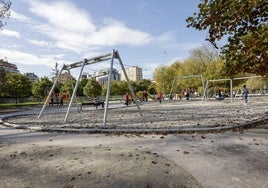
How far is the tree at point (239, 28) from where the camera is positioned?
7.07 m

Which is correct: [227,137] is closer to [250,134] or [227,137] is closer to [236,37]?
[250,134]

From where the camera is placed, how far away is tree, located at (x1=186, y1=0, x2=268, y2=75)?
7.07m

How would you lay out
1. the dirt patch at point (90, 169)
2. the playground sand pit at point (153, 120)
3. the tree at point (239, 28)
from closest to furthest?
the dirt patch at point (90, 169) → the tree at point (239, 28) → the playground sand pit at point (153, 120)

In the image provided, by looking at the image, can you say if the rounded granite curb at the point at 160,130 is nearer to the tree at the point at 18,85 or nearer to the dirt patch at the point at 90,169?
the dirt patch at the point at 90,169

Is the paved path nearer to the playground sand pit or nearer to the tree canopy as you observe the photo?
the playground sand pit

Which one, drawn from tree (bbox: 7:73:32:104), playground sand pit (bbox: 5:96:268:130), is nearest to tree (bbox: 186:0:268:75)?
playground sand pit (bbox: 5:96:268:130)

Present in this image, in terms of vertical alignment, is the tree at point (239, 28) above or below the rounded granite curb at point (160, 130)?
above

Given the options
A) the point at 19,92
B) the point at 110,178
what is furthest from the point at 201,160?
the point at 19,92

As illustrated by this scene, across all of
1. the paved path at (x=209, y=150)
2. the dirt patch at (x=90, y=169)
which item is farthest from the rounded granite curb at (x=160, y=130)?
the dirt patch at (x=90, y=169)

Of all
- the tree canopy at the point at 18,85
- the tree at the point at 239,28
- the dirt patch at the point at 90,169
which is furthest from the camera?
the tree canopy at the point at 18,85

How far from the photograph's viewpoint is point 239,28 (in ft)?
28.8

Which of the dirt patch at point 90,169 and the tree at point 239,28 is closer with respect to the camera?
the dirt patch at point 90,169

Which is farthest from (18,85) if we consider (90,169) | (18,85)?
(90,169)

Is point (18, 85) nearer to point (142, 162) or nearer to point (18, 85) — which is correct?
point (18, 85)
